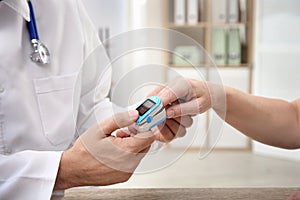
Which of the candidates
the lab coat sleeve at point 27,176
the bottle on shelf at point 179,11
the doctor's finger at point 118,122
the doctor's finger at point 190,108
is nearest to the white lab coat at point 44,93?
the lab coat sleeve at point 27,176

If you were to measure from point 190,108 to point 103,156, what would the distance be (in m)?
0.23

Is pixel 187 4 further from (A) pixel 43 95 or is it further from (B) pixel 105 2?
(A) pixel 43 95

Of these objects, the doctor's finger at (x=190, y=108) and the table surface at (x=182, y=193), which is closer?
the doctor's finger at (x=190, y=108)

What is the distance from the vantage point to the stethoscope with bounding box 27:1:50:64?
976mm

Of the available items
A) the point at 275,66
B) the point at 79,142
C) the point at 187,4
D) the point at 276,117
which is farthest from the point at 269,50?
the point at 79,142

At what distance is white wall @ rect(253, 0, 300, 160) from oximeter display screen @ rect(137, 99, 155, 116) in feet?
9.84

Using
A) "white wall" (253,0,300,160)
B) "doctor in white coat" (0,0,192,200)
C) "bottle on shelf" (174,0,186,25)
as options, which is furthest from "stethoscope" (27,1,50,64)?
"white wall" (253,0,300,160)

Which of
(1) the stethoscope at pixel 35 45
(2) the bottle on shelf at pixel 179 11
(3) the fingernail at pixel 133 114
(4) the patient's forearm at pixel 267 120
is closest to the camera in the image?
(3) the fingernail at pixel 133 114

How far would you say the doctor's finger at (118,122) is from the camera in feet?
2.56

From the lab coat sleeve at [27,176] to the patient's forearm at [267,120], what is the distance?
0.51m

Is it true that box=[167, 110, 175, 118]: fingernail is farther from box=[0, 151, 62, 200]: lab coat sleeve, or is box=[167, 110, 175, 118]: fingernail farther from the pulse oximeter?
box=[0, 151, 62, 200]: lab coat sleeve

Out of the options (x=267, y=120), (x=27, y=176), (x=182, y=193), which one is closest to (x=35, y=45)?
(x=27, y=176)

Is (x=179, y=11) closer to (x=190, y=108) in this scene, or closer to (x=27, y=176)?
(x=190, y=108)

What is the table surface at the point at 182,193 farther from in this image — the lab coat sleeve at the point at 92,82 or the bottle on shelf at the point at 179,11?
the bottle on shelf at the point at 179,11
